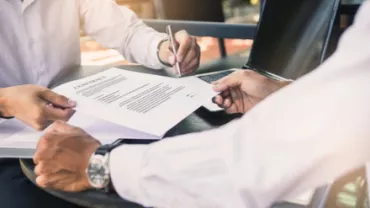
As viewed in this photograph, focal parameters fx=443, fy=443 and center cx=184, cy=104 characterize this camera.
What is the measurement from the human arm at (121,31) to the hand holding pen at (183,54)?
0.07 m

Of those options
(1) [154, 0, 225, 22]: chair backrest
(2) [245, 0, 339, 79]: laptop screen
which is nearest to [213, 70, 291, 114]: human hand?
(2) [245, 0, 339, 79]: laptop screen

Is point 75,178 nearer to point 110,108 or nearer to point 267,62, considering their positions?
point 110,108

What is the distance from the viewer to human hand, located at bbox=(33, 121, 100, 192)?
68 centimetres

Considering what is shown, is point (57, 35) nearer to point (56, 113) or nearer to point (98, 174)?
point (56, 113)

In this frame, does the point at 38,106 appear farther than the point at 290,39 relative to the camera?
No

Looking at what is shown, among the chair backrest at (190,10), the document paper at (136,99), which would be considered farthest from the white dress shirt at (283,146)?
the chair backrest at (190,10)

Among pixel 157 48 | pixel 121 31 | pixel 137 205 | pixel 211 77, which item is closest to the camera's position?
pixel 137 205

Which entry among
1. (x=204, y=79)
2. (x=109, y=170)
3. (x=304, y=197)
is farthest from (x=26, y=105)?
(x=304, y=197)

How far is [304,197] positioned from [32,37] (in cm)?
94

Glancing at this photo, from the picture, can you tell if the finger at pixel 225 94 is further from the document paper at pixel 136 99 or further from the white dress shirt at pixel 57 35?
the white dress shirt at pixel 57 35

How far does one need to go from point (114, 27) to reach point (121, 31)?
3 centimetres

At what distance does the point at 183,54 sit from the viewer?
116 cm

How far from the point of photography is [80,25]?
150cm

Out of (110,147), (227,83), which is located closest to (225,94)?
(227,83)
